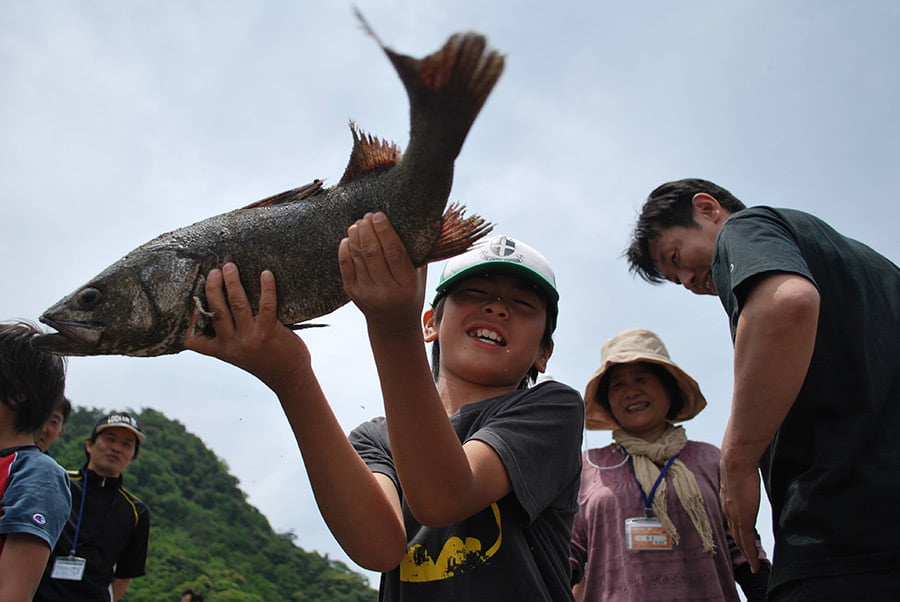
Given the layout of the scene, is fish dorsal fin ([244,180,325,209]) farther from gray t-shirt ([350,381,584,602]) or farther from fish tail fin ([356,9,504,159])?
gray t-shirt ([350,381,584,602])

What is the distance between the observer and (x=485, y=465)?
2510 millimetres

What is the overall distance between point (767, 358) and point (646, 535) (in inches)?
95.1

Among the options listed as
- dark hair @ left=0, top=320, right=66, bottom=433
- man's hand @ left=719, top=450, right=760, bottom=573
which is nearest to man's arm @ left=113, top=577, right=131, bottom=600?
dark hair @ left=0, top=320, right=66, bottom=433

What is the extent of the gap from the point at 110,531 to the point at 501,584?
491 centimetres

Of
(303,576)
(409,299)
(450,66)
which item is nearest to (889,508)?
(409,299)

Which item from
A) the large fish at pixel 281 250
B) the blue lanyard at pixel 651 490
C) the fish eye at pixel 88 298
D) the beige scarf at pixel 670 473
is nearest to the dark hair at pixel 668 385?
the beige scarf at pixel 670 473

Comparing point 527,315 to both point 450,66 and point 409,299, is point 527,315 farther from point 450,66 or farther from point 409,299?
point 450,66

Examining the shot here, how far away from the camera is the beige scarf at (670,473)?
15.1 feet

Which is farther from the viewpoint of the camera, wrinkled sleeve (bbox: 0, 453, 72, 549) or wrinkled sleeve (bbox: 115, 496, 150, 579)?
wrinkled sleeve (bbox: 115, 496, 150, 579)

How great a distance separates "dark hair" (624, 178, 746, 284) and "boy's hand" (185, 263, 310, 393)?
3048 millimetres

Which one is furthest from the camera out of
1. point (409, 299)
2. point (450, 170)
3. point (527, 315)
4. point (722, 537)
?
point (722, 537)

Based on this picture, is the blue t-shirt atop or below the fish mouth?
below

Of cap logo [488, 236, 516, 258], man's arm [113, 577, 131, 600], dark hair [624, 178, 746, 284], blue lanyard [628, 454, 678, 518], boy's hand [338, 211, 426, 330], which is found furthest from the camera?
man's arm [113, 577, 131, 600]

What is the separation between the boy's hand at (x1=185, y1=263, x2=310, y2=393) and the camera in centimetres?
207
